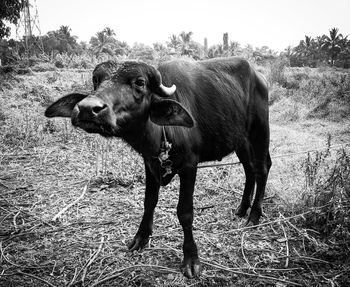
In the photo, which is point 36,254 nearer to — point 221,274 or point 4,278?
point 4,278

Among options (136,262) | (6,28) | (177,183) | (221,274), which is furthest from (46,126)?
(6,28)

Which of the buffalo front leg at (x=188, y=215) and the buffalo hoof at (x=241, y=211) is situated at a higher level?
the buffalo front leg at (x=188, y=215)

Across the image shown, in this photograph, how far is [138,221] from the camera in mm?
3324

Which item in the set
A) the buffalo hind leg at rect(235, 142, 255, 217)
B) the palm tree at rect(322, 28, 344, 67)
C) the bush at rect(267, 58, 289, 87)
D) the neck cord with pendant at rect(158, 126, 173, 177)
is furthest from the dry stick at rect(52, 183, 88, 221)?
the palm tree at rect(322, 28, 344, 67)

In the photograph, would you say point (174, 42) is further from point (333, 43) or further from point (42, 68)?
point (42, 68)

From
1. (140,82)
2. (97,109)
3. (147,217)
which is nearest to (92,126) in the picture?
(97,109)

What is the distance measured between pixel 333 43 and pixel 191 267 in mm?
63865

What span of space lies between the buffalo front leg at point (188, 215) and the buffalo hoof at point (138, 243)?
0.51m

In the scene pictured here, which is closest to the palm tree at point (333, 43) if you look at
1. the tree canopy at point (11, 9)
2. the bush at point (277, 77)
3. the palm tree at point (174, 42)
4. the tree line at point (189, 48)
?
the tree line at point (189, 48)

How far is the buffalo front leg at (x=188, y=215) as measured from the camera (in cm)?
247

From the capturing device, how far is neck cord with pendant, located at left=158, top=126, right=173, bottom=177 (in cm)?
232

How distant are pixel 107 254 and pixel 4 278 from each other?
0.86 m

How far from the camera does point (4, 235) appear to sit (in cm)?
290

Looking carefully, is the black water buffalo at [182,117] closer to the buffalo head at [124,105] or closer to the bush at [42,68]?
the buffalo head at [124,105]
